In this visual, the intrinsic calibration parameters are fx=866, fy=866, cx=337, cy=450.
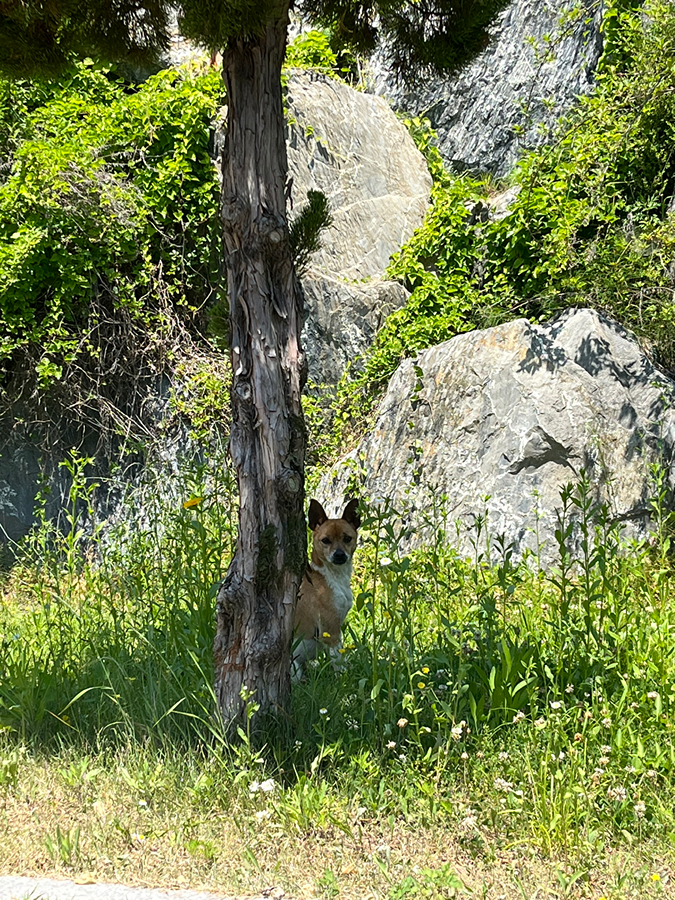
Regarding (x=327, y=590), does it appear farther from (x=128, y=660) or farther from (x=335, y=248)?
(x=335, y=248)

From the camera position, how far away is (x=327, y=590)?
5805 millimetres

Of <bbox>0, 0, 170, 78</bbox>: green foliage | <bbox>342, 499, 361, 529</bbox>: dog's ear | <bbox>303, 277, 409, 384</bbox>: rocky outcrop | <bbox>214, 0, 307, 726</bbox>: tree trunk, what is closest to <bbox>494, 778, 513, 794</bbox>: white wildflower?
<bbox>214, 0, 307, 726</bbox>: tree trunk

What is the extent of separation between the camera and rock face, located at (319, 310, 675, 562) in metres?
7.58

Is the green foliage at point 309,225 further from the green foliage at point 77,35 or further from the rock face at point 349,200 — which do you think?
the rock face at point 349,200

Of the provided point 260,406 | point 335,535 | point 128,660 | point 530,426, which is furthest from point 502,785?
point 530,426

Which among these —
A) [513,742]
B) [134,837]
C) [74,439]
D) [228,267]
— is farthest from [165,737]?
[74,439]

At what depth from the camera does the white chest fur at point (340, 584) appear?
5793 mm

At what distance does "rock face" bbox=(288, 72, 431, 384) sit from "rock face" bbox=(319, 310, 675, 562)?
6.44ft

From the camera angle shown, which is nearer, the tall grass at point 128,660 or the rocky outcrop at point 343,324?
the tall grass at point 128,660

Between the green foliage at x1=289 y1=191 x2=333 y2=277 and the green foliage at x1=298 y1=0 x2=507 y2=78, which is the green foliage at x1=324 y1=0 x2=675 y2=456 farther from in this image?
the green foliage at x1=289 y1=191 x2=333 y2=277

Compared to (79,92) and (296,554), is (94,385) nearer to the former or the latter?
(79,92)

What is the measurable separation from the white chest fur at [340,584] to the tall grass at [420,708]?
24 cm

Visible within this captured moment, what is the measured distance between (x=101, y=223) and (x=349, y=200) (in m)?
3.17

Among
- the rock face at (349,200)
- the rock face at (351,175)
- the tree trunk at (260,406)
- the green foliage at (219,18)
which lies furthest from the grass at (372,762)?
the rock face at (351,175)
